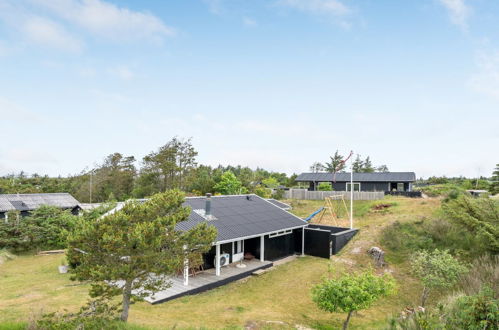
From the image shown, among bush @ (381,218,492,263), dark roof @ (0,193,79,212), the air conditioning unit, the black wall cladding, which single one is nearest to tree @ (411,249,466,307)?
bush @ (381,218,492,263)

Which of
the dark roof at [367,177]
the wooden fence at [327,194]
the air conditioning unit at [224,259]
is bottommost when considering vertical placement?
the air conditioning unit at [224,259]

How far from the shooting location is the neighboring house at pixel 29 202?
22578 millimetres

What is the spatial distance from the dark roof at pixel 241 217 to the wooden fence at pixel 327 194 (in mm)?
17384

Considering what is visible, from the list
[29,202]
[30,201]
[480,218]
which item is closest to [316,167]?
[480,218]

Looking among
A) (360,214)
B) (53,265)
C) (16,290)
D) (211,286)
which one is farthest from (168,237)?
(360,214)

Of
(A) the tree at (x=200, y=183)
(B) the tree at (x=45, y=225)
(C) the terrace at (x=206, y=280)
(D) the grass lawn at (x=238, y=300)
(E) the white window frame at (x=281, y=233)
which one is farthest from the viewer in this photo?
(A) the tree at (x=200, y=183)

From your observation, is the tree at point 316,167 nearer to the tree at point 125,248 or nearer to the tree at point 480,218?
the tree at point 480,218

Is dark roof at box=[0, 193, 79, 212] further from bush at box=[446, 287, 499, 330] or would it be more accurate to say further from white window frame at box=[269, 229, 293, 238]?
bush at box=[446, 287, 499, 330]

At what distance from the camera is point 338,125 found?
30.2m

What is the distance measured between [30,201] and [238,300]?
75.9 ft

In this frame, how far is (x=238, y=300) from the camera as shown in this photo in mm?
11344

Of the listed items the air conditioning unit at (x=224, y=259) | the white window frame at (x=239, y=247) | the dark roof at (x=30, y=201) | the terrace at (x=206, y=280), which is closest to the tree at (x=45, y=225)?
the dark roof at (x=30, y=201)

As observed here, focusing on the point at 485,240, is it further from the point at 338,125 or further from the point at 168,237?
the point at 338,125

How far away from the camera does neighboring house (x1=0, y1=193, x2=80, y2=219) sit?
2258 cm
